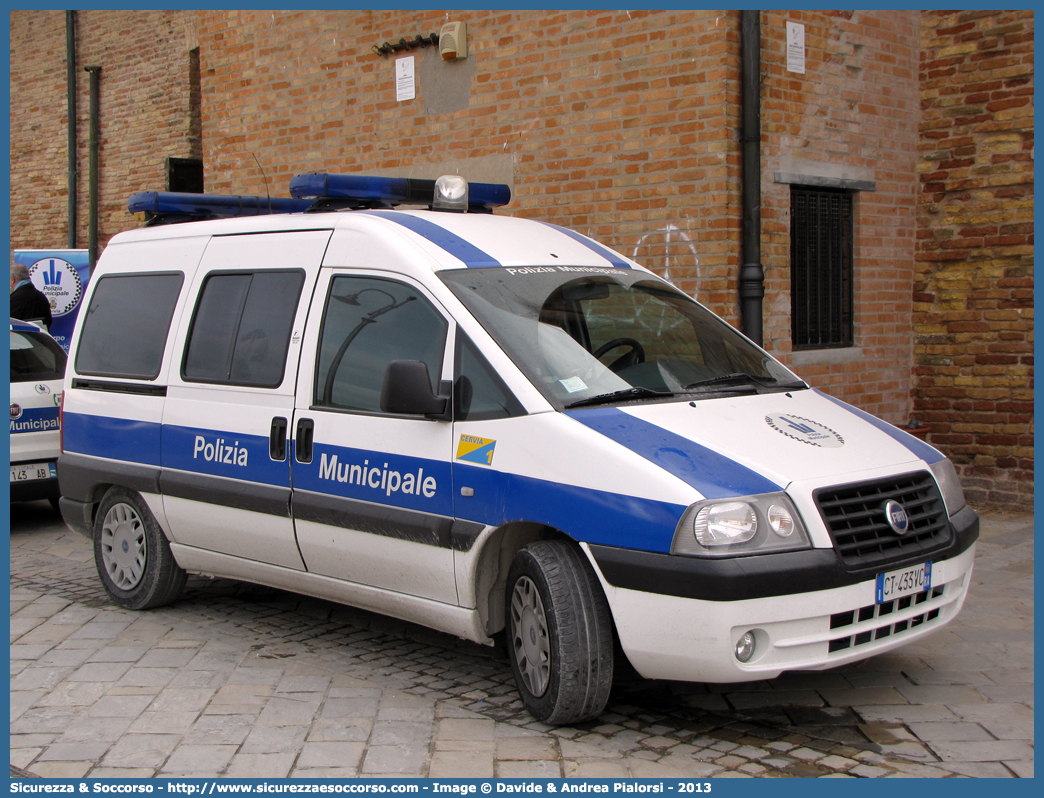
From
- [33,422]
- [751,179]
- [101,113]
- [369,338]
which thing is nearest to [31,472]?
[33,422]

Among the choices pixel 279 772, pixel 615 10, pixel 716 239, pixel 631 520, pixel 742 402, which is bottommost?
pixel 279 772

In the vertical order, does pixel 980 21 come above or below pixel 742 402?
above

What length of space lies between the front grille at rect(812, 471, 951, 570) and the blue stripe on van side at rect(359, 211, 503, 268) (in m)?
1.88

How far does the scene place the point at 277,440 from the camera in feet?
16.9

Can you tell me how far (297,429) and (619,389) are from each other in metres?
1.63

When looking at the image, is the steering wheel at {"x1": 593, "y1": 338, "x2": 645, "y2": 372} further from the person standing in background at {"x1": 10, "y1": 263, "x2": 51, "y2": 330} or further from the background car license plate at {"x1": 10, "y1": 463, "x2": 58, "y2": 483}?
the person standing in background at {"x1": 10, "y1": 263, "x2": 51, "y2": 330}

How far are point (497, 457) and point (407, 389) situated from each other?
1.51ft

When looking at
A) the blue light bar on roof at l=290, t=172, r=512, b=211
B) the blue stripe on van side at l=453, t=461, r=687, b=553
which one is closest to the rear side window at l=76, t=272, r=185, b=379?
the blue light bar on roof at l=290, t=172, r=512, b=211

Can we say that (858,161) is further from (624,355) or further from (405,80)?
(624,355)

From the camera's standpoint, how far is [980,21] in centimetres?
858

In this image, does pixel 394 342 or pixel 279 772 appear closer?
pixel 279 772

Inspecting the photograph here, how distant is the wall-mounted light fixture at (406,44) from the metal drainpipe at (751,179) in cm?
288

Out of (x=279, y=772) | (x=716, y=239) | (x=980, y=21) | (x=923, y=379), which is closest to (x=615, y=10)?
(x=716, y=239)

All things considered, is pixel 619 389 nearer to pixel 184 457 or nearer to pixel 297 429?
pixel 297 429
